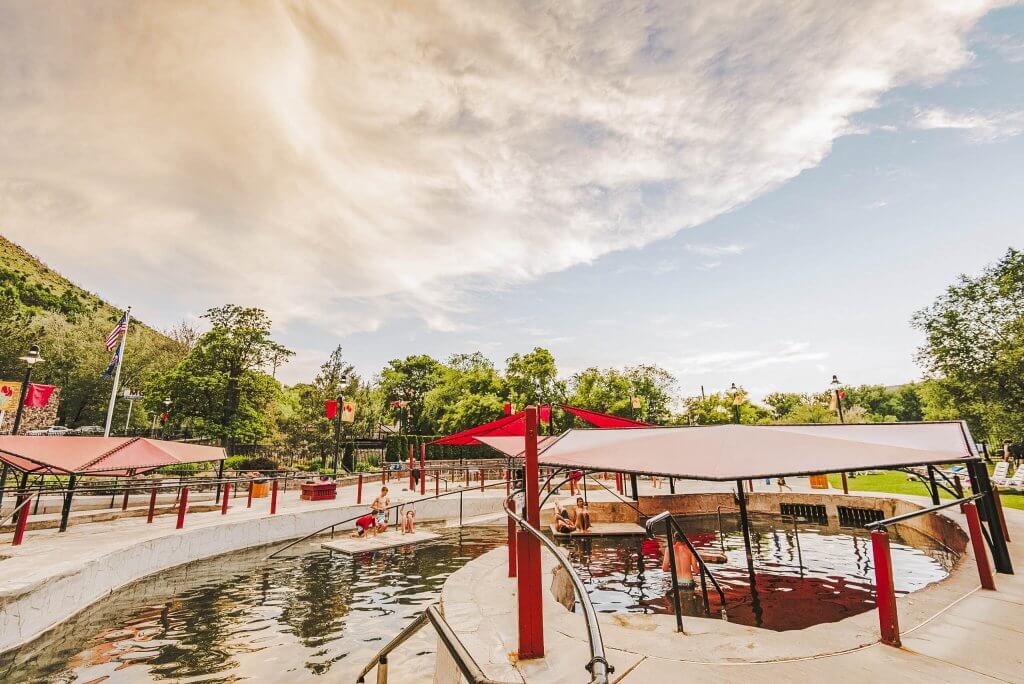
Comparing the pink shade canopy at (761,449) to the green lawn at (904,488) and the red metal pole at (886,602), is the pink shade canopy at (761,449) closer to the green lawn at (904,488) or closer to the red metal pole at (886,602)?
the red metal pole at (886,602)

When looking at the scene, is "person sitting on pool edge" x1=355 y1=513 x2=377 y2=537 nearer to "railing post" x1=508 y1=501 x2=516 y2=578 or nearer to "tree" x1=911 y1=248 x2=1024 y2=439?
"railing post" x1=508 y1=501 x2=516 y2=578

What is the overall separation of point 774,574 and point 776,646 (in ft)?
22.5

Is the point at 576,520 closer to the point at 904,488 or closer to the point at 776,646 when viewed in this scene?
the point at 776,646

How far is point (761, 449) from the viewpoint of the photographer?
5.79 m

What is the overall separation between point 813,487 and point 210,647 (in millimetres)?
24695

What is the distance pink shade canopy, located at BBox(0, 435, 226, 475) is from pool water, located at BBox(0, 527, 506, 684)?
10.5 feet

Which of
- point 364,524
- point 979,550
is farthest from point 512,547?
point 364,524

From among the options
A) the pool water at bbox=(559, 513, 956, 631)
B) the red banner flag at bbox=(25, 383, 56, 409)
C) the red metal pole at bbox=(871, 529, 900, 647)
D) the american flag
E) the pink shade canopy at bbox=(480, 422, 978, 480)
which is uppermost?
the american flag

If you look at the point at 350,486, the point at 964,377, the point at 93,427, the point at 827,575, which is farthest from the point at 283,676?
the point at 93,427

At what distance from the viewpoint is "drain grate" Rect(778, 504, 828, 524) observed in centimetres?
1816

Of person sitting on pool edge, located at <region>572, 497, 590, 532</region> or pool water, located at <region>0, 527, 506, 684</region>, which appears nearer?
pool water, located at <region>0, 527, 506, 684</region>

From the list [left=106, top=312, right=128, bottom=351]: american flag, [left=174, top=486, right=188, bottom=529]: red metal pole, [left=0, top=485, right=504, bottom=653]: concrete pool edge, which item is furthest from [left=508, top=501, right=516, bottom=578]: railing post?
[left=106, top=312, right=128, bottom=351]: american flag

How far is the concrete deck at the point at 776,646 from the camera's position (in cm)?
389

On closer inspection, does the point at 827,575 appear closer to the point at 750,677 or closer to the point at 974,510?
the point at 974,510
